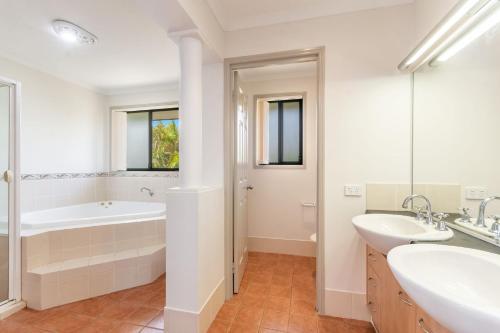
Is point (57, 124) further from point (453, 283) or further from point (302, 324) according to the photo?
point (453, 283)

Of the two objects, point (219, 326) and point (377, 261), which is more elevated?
point (377, 261)

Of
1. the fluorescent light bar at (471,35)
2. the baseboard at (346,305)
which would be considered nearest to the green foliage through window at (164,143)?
the baseboard at (346,305)

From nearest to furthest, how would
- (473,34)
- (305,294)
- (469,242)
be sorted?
1. (469,242)
2. (473,34)
3. (305,294)

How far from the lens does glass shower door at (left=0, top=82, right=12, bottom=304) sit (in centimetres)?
183

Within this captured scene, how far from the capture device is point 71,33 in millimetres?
1981

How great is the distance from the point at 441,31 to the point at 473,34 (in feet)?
0.47

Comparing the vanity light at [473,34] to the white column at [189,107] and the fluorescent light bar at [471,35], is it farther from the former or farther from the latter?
the white column at [189,107]

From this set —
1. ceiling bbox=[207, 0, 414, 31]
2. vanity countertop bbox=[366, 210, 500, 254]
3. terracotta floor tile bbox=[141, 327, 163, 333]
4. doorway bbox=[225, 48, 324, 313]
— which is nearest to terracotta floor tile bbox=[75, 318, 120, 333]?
terracotta floor tile bbox=[141, 327, 163, 333]

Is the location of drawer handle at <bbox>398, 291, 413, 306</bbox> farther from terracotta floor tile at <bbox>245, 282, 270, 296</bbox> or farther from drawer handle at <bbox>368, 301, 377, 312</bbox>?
terracotta floor tile at <bbox>245, 282, 270, 296</bbox>

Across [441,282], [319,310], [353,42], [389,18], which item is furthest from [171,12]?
[319,310]

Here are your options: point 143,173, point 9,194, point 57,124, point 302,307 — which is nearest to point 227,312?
point 302,307

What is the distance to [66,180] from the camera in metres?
3.04

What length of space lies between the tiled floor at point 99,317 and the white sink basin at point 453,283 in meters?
1.71

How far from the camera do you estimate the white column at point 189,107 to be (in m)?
1.61
